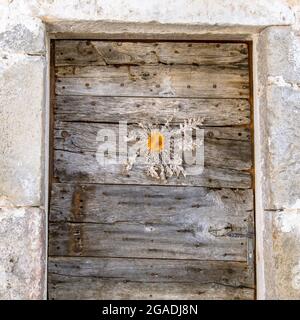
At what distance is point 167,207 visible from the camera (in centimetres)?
313

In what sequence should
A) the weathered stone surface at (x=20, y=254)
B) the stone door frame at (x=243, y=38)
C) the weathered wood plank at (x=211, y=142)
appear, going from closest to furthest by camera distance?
the weathered stone surface at (x=20, y=254)
the stone door frame at (x=243, y=38)
the weathered wood plank at (x=211, y=142)

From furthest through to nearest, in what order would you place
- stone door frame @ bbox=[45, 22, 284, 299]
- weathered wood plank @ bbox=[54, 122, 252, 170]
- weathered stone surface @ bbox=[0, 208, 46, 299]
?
weathered wood plank @ bbox=[54, 122, 252, 170] < stone door frame @ bbox=[45, 22, 284, 299] < weathered stone surface @ bbox=[0, 208, 46, 299]

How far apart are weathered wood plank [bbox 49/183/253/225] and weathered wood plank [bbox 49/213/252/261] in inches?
1.0

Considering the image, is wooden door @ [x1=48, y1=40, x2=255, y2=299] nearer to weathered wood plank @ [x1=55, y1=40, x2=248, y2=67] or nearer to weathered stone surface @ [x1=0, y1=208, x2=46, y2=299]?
weathered wood plank @ [x1=55, y1=40, x2=248, y2=67]

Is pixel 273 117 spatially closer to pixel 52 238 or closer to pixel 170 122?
pixel 170 122

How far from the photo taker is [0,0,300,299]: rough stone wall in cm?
288

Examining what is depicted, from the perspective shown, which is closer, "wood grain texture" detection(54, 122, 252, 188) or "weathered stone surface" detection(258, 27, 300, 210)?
"weathered stone surface" detection(258, 27, 300, 210)

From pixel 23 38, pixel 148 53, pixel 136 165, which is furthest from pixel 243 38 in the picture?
Result: pixel 23 38

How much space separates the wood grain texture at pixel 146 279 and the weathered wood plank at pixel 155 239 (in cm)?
4

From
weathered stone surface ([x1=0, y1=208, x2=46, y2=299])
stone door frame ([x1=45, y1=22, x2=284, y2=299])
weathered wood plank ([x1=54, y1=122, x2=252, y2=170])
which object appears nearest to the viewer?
weathered stone surface ([x1=0, y1=208, x2=46, y2=299])

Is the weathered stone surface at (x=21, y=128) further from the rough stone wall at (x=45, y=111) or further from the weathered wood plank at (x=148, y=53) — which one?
the weathered wood plank at (x=148, y=53)

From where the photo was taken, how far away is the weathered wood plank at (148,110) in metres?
3.16

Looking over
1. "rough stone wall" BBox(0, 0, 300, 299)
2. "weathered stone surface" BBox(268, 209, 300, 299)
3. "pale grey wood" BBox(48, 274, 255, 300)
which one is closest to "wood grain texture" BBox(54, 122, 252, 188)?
"rough stone wall" BBox(0, 0, 300, 299)

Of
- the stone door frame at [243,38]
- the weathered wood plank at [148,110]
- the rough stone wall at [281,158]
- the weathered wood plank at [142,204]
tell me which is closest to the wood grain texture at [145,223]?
the weathered wood plank at [142,204]
